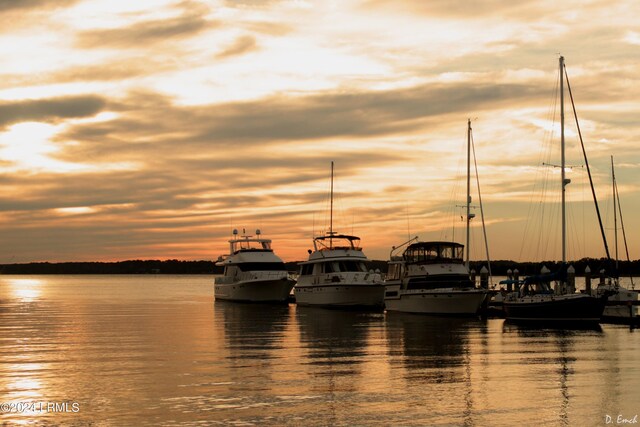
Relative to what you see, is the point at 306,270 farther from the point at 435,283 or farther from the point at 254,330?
the point at 254,330

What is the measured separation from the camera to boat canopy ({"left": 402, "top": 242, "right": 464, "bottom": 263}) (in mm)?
54125

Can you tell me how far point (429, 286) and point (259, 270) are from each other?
24.3m

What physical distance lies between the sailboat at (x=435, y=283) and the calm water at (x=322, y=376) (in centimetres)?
676

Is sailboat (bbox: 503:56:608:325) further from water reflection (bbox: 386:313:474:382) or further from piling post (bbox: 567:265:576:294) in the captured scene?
water reflection (bbox: 386:313:474:382)

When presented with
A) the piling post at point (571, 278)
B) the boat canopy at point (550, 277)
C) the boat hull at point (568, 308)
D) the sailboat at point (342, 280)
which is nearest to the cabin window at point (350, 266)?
the sailboat at point (342, 280)

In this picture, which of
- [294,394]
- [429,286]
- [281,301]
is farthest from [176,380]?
[281,301]

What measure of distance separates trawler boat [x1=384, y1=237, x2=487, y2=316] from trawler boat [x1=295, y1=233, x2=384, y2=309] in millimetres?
4724

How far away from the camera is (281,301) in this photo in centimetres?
7356

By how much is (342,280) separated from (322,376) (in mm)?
36476

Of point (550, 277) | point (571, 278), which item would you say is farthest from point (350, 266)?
point (550, 277)

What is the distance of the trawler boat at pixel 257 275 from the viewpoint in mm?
72875

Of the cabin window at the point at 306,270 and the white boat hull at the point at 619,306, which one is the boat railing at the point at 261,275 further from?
the white boat hull at the point at 619,306

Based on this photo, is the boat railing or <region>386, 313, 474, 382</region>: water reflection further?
the boat railing

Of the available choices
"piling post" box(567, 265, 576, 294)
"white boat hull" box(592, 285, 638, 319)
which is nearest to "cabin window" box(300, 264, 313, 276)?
"piling post" box(567, 265, 576, 294)
